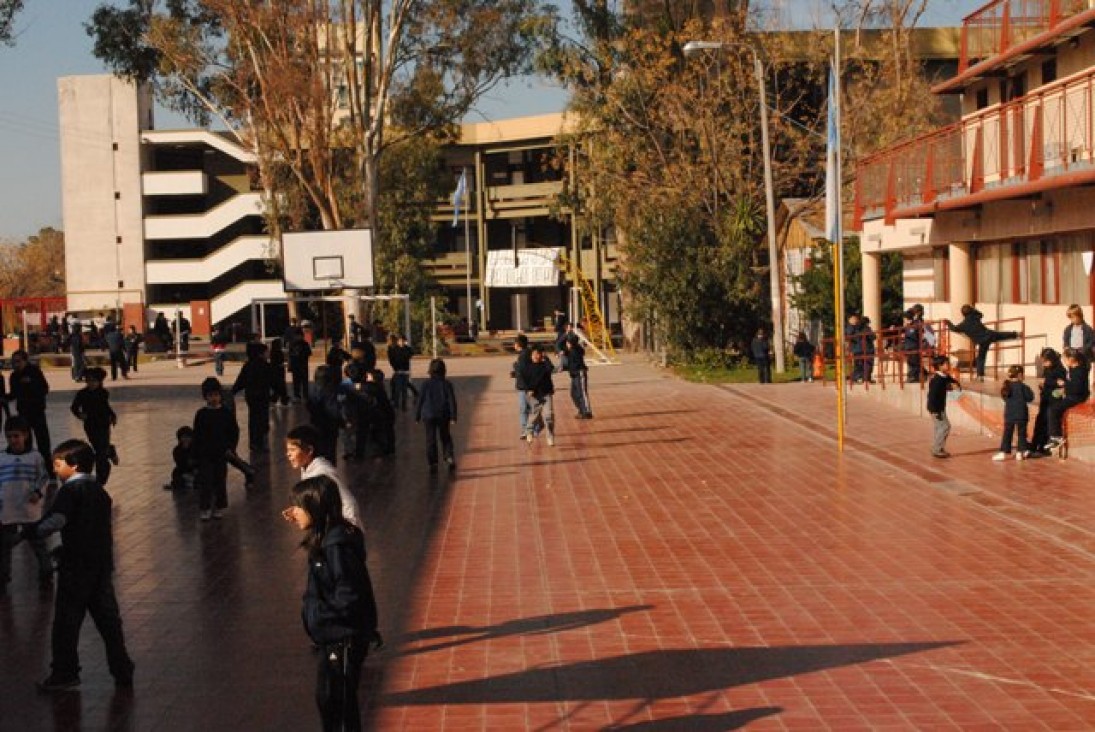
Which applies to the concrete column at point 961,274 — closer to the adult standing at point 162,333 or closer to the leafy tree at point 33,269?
the adult standing at point 162,333

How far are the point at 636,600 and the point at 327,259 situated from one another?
133ft

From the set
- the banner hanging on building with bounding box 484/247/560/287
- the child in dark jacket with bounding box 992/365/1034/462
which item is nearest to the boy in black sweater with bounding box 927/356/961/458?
the child in dark jacket with bounding box 992/365/1034/462

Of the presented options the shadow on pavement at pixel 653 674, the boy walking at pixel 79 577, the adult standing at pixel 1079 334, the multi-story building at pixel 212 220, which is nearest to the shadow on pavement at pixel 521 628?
the shadow on pavement at pixel 653 674

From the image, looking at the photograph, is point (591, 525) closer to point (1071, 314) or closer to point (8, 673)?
point (8, 673)

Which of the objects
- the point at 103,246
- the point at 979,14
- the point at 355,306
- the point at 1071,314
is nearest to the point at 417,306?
the point at 355,306

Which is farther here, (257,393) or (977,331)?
(977,331)

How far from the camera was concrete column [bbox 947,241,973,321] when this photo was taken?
96.9 ft

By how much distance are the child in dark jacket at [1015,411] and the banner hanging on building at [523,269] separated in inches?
2285

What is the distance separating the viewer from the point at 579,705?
844 centimetres

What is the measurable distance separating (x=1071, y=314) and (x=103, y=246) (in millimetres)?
64999

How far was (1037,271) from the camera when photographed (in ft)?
86.0

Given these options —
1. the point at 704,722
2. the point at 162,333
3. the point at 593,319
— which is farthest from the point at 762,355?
the point at 162,333

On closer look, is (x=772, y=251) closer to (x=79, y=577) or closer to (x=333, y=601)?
(x=79, y=577)

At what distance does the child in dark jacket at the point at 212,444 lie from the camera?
1523cm
